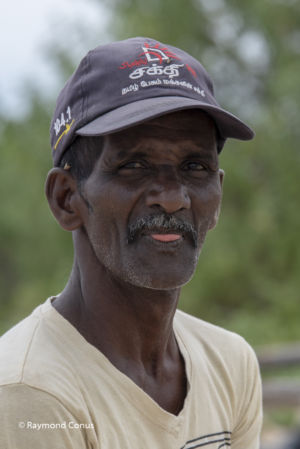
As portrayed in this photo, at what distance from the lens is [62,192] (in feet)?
5.40

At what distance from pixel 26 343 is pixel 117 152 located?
47 centimetres

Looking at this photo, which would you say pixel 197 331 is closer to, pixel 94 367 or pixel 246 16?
pixel 94 367

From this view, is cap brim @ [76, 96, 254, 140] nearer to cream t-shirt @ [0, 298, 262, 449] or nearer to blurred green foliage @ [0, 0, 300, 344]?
cream t-shirt @ [0, 298, 262, 449]

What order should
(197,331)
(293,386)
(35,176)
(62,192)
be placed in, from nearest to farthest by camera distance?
(62,192), (197,331), (293,386), (35,176)

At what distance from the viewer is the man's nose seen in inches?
59.0

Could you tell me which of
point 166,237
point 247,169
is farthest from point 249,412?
point 247,169

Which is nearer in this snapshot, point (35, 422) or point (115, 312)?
point (35, 422)

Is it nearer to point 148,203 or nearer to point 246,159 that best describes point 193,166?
point 148,203

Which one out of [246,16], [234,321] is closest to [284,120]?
[246,16]

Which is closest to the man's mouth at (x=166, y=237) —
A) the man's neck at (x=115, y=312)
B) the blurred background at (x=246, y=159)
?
the man's neck at (x=115, y=312)

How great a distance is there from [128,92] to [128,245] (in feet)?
1.16

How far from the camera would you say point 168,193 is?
151 cm

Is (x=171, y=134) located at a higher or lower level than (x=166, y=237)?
higher

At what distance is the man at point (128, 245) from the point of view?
4.80 feet
